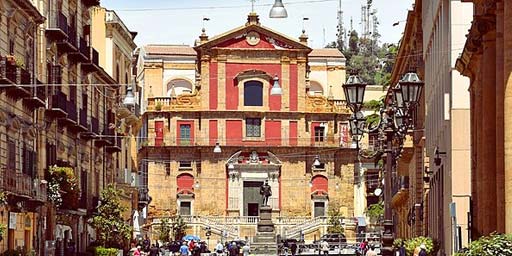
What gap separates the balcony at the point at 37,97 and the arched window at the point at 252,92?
59835mm

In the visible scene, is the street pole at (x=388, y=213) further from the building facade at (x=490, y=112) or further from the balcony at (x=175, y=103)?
the balcony at (x=175, y=103)

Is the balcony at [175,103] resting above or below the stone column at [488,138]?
above

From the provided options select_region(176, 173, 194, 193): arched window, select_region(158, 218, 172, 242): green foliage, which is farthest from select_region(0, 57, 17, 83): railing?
select_region(176, 173, 194, 193): arched window

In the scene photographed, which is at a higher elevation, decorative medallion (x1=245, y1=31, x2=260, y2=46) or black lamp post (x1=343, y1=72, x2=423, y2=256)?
decorative medallion (x1=245, y1=31, x2=260, y2=46)

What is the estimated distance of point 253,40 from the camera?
359ft

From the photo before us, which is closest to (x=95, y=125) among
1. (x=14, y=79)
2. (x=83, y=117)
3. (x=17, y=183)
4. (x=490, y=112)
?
(x=83, y=117)

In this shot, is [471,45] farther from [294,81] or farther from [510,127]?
[294,81]

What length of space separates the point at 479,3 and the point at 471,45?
0.87m

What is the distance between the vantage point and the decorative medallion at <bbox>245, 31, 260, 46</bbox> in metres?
109

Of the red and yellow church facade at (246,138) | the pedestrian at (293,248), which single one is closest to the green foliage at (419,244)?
the pedestrian at (293,248)

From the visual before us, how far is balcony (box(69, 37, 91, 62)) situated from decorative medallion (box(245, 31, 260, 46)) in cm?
4744

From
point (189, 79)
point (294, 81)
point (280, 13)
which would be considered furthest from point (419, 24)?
point (189, 79)

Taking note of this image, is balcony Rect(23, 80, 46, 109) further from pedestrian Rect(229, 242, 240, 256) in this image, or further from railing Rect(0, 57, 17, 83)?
pedestrian Rect(229, 242, 240, 256)

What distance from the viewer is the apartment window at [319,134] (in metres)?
110
